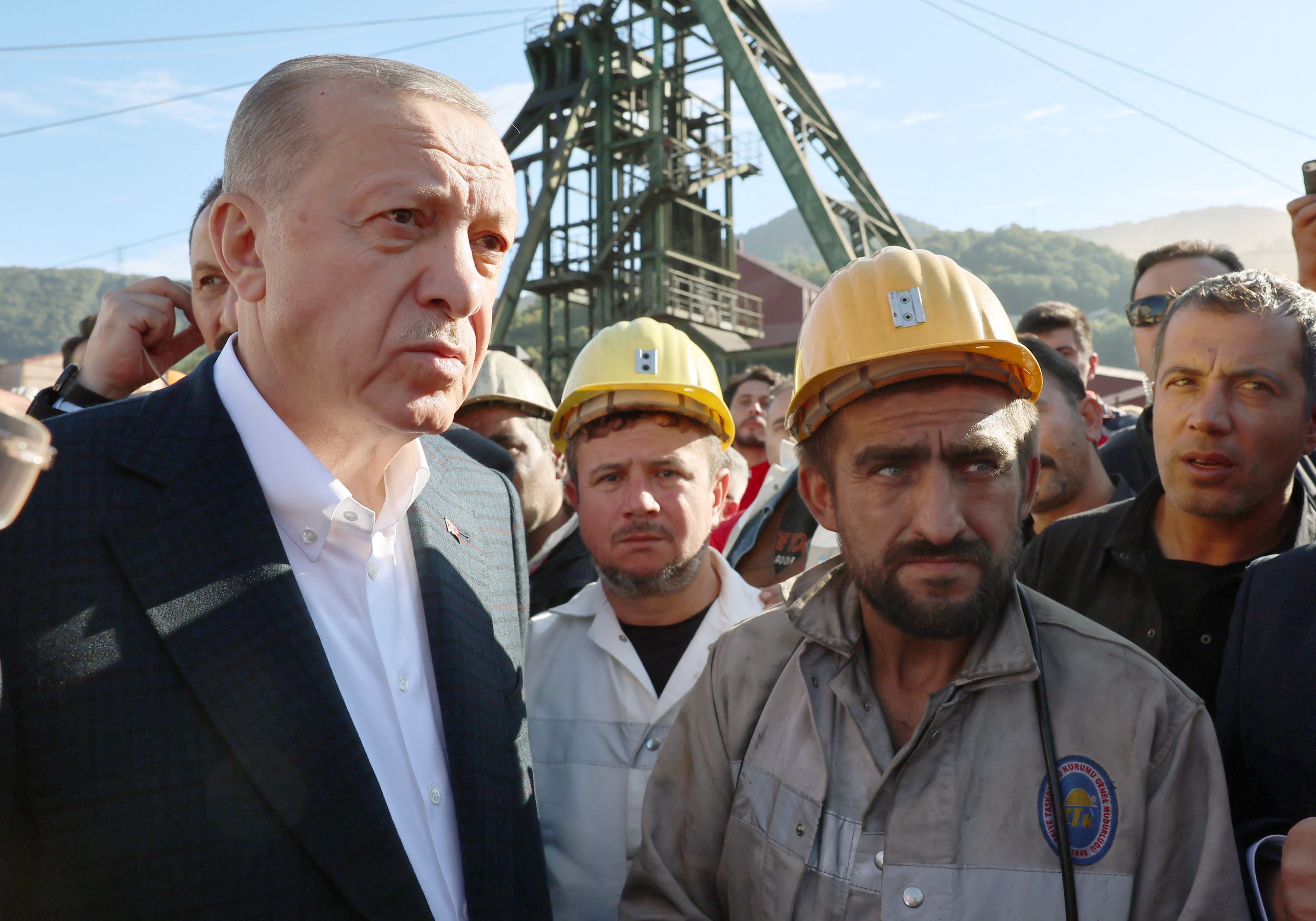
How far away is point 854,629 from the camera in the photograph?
6.77 ft

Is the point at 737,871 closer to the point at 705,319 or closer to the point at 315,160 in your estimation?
the point at 315,160

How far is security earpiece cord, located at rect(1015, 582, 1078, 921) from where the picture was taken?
1640mm

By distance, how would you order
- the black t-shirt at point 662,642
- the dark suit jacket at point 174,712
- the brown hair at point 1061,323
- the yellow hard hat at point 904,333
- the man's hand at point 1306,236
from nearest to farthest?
1. the dark suit jacket at point 174,712
2. the yellow hard hat at point 904,333
3. the man's hand at point 1306,236
4. the black t-shirt at point 662,642
5. the brown hair at point 1061,323

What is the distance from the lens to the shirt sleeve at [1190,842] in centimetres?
158

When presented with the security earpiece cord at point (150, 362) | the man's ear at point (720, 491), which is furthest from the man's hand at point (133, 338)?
the man's ear at point (720, 491)

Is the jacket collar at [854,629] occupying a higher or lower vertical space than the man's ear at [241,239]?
lower

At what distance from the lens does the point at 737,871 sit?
6.19 ft

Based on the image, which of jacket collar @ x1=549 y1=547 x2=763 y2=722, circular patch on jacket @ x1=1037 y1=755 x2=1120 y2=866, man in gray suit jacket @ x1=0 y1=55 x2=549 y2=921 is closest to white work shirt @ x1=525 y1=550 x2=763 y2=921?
jacket collar @ x1=549 y1=547 x2=763 y2=722

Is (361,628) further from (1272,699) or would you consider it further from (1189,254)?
(1189,254)

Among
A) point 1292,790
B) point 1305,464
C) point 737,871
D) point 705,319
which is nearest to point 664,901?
point 737,871

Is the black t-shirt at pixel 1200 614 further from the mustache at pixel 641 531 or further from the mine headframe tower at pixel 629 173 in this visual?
the mine headframe tower at pixel 629 173

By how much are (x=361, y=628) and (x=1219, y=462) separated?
2.41 metres

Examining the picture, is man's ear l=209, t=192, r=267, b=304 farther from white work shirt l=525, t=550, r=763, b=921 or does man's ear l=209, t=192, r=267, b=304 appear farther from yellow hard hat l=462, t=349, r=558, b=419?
yellow hard hat l=462, t=349, r=558, b=419

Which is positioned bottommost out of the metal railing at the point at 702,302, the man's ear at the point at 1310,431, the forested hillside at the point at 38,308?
the man's ear at the point at 1310,431
